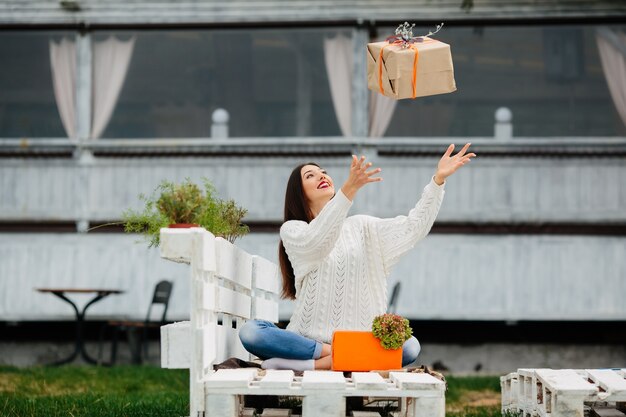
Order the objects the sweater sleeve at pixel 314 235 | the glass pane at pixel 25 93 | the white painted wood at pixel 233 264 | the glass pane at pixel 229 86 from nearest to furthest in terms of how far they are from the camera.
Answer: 1. the white painted wood at pixel 233 264
2. the sweater sleeve at pixel 314 235
3. the glass pane at pixel 229 86
4. the glass pane at pixel 25 93

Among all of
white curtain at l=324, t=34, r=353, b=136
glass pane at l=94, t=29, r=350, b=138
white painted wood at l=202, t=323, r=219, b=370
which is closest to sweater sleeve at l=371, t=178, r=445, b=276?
white painted wood at l=202, t=323, r=219, b=370

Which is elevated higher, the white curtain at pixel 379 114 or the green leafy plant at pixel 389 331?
the white curtain at pixel 379 114

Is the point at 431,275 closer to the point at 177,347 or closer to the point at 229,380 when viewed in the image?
the point at 177,347

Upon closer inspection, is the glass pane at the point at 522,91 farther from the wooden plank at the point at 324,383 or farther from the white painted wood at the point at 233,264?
the wooden plank at the point at 324,383

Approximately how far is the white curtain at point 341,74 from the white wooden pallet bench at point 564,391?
25.1 feet

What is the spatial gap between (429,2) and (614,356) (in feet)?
15.4

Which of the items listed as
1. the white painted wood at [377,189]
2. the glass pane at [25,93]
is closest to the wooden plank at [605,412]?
the white painted wood at [377,189]

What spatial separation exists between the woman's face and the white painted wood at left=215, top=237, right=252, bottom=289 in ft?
1.56

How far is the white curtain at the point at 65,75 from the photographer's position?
1391cm

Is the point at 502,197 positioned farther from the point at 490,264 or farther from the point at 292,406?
the point at 292,406

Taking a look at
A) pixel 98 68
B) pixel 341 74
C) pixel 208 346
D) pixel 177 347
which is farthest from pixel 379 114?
pixel 177 347

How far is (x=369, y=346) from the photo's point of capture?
17.1ft

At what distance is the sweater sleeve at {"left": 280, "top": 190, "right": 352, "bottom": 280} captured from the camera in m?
5.39

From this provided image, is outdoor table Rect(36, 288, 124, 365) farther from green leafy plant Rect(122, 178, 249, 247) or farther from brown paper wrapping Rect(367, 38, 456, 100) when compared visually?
brown paper wrapping Rect(367, 38, 456, 100)
